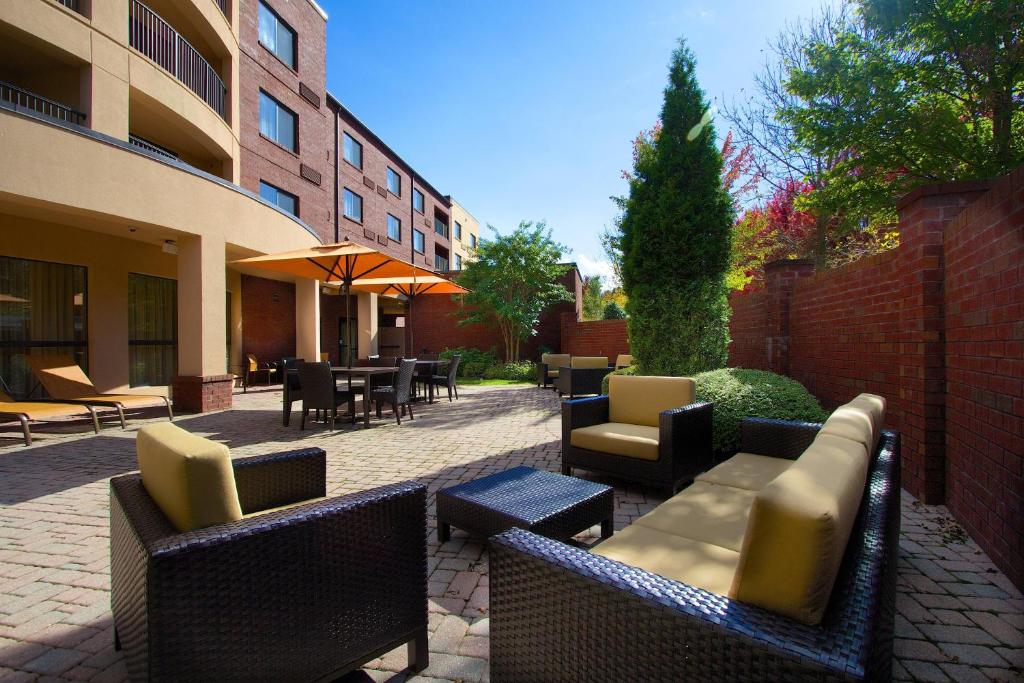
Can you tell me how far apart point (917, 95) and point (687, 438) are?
6404mm

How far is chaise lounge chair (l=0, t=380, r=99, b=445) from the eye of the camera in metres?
5.43

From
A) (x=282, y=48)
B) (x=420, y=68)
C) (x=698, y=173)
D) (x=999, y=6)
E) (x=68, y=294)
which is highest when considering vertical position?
(x=282, y=48)

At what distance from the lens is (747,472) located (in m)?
2.87

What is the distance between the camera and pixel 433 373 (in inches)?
370

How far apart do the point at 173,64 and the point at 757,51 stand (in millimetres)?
12457

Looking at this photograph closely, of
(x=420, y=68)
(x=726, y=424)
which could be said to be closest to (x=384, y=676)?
(x=726, y=424)

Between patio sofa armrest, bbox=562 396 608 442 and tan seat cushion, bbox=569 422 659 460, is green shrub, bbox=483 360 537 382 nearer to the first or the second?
patio sofa armrest, bbox=562 396 608 442

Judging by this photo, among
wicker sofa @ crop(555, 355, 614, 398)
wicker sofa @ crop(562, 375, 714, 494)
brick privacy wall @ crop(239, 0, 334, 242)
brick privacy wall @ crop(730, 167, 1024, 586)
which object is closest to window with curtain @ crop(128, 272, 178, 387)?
brick privacy wall @ crop(239, 0, 334, 242)

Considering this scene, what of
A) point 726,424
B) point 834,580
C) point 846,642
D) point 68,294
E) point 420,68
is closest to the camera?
point 846,642

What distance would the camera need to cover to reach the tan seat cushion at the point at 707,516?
195cm

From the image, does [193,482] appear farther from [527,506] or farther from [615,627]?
[527,506]

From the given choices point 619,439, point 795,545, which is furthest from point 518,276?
point 795,545

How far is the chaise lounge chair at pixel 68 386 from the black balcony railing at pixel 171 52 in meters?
5.70

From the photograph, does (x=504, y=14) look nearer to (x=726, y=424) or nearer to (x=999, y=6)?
(x=999, y=6)
